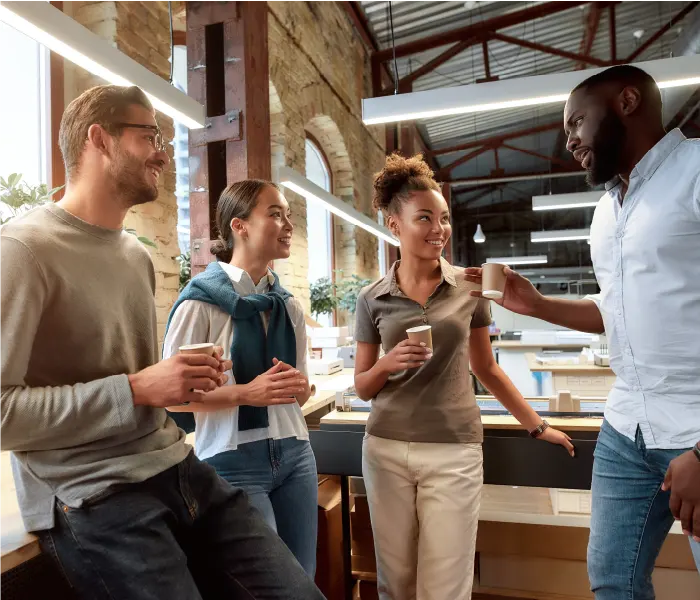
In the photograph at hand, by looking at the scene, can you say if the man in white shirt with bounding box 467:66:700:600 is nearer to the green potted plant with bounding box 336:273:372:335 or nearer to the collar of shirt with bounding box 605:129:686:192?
the collar of shirt with bounding box 605:129:686:192

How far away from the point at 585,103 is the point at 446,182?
507 inches

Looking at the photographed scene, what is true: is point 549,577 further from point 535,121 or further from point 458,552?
point 535,121

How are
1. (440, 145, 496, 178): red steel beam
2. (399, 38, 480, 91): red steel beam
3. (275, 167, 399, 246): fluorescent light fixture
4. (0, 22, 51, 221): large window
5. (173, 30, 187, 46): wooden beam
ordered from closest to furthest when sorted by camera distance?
(0, 22, 51, 221): large window < (275, 167, 399, 246): fluorescent light fixture < (173, 30, 187, 46): wooden beam < (399, 38, 480, 91): red steel beam < (440, 145, 496, 178): red steel beam

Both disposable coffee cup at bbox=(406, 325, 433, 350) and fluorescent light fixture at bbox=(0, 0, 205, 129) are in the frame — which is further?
fluorescent light fixture at bbox=(0, 0, 205, 129)

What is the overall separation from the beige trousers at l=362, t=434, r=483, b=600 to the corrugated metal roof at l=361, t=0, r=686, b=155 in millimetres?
6955

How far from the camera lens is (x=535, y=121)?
1195cm

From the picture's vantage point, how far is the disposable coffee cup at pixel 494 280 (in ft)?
4.99

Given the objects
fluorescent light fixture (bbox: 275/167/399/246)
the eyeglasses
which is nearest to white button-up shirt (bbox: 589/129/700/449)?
the eyeglasses

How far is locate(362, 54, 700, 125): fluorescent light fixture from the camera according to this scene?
2.88 m

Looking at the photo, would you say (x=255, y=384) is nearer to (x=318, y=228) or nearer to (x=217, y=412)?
(x=217, y=412)

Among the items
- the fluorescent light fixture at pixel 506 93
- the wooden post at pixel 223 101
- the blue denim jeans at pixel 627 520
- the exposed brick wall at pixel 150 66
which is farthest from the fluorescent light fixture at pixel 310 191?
the blue denim jeans at pixel 627 520

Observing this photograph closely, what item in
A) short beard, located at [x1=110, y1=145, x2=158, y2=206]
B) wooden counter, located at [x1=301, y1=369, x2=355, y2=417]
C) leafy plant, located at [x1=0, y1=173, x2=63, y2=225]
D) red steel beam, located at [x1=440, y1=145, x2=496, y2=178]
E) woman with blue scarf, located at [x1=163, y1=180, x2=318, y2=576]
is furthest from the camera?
red steel beam, located at [x1=440, y1=145, x2=496, y2=178]

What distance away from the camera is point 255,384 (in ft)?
4.66

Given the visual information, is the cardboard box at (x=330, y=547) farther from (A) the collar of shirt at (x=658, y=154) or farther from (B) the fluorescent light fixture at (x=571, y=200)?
(B) the fluorescent light fixture at (x=571, y=200)
